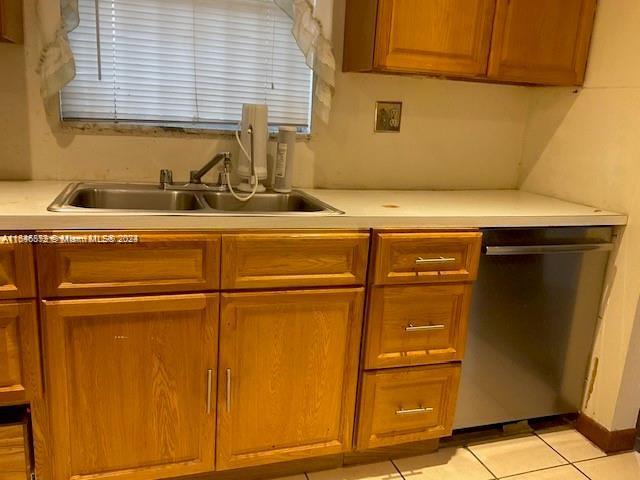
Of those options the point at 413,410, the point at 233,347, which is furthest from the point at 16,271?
the point at 413,410

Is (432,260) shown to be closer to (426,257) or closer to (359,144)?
(426,257)

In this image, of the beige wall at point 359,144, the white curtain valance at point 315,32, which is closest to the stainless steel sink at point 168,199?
the beige wall at point 359,144

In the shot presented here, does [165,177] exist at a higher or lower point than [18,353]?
higher

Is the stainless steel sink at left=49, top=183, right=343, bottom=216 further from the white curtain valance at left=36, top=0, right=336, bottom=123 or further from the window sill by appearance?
the white curtain valance at left=36, top=0, right=336, bottom=123

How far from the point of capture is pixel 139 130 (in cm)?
196

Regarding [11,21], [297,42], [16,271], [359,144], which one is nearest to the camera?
[16,271]

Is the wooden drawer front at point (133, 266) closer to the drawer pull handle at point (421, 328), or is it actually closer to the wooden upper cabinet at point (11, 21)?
the drawer pull handle at point (421, 328)

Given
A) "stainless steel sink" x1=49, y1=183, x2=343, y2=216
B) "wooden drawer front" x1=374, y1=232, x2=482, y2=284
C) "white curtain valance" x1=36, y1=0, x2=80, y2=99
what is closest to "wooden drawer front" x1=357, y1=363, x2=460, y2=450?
→ "wooden drawer front" x1=374, y1=232, x2=482, y2=284

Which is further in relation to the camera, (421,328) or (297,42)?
(297,42)

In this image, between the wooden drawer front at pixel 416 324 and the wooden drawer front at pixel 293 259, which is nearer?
the wooden drawer front at pixel 293 259

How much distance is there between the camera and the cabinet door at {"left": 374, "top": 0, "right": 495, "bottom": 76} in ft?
5.93

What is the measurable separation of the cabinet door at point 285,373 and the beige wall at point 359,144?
2.29 feet

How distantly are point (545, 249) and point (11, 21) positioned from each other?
1855mm

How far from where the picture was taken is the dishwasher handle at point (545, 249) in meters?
1.76
